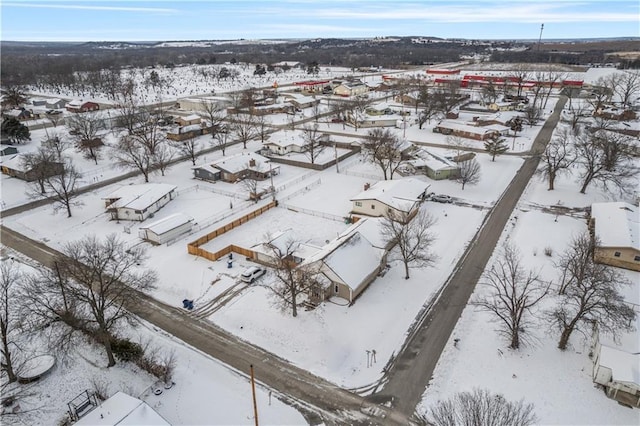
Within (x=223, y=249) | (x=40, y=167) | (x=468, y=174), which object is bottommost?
(x=223, y=249)

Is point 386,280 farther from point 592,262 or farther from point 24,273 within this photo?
point 24,273

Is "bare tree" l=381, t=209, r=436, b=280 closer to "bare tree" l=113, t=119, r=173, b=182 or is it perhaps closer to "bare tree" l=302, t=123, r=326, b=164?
"bare tree" l=302, t=123, r=326, b=164

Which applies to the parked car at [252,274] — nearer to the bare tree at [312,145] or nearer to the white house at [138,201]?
the white house at [138,201]

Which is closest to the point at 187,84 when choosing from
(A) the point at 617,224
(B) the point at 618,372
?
(A) the point at 617,224

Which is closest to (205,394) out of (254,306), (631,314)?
(254,306)

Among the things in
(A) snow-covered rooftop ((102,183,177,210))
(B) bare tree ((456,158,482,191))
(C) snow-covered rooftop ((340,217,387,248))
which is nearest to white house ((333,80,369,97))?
(B) bare tree ((456,158,482,191))

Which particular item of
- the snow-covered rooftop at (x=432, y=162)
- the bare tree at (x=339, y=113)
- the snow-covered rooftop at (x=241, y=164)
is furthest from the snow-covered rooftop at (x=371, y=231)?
the bare tree at (x=339, y=113)

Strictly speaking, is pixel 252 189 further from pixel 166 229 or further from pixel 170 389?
pixel 170 389
